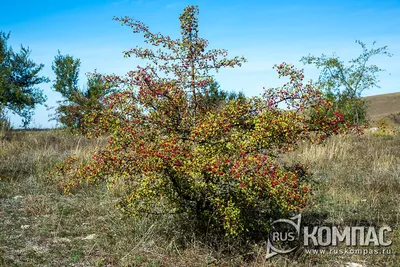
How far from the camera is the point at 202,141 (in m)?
4.51

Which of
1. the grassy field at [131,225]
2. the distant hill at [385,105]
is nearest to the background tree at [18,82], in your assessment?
the grassy field at [131,225]

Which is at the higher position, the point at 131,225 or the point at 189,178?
the point at 189,178

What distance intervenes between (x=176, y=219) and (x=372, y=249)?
101 inches

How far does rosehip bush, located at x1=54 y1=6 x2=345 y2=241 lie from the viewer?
3.99 m

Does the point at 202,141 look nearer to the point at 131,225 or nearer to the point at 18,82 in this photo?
the point at 131,225

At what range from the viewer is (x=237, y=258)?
461 cm

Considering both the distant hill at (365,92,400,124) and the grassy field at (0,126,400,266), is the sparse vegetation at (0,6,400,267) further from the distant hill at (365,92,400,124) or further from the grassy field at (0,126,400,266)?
the distant hill at (365,92,400,124)

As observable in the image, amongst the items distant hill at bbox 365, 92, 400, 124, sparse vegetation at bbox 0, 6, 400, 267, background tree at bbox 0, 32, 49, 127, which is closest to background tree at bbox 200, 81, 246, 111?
sparse vegetation at bbox 0, 6, 400, 267

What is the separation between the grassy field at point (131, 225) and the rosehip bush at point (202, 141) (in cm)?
46

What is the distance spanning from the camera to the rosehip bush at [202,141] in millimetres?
3992

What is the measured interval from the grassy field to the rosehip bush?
18.0 inches

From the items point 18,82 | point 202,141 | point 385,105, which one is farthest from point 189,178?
point 385,105

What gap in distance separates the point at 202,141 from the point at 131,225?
1.79 m

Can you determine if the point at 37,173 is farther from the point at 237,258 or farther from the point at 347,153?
the point at 347,153
